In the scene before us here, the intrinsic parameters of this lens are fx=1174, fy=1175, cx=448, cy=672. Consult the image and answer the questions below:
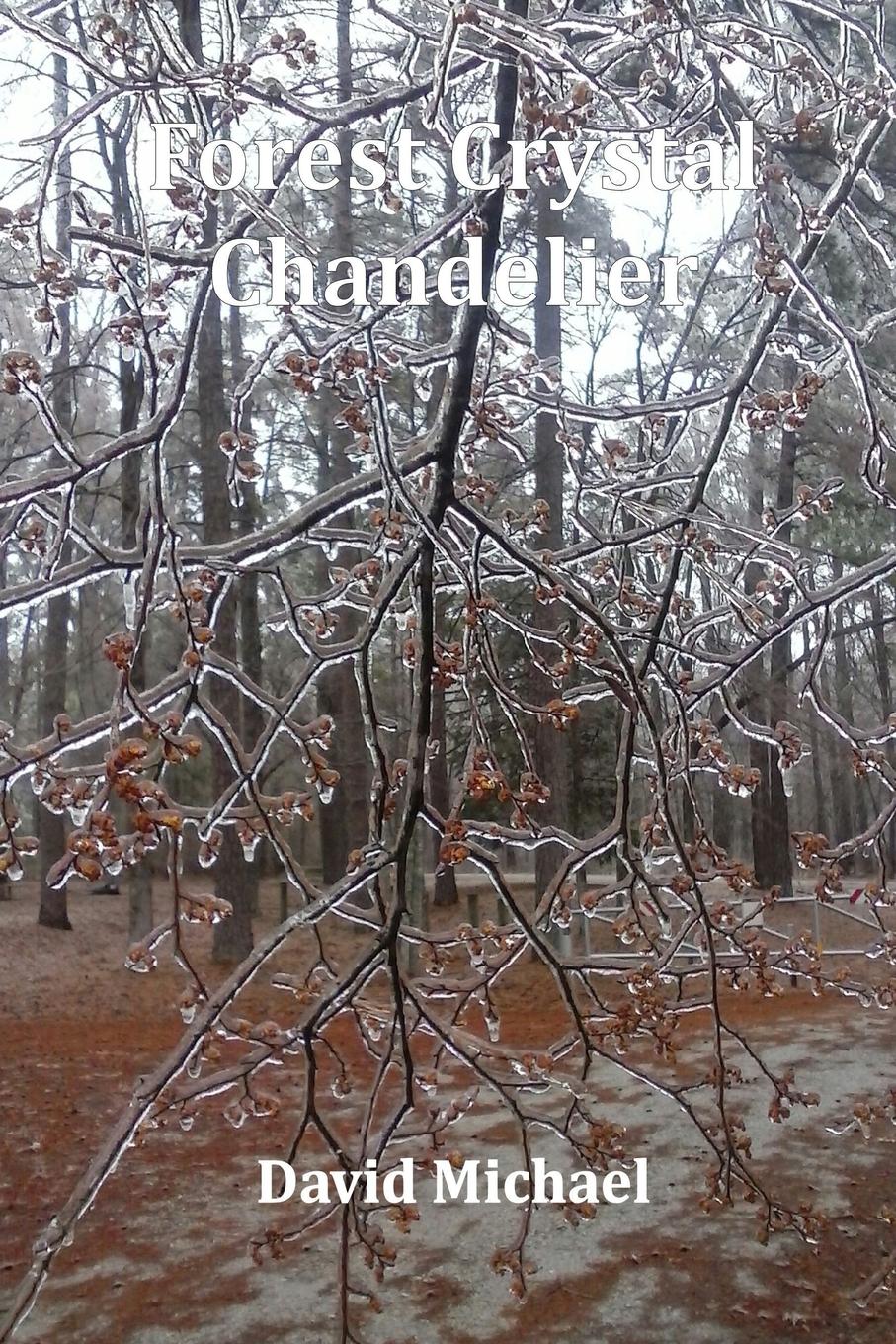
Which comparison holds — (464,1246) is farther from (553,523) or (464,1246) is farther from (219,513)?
(219,513)

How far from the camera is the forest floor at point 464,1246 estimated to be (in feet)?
13.7

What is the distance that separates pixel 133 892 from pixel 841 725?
9.45 m

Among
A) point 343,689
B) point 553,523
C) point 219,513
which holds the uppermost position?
point 219,513

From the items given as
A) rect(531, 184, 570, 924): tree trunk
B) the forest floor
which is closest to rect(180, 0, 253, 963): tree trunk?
the forest floor

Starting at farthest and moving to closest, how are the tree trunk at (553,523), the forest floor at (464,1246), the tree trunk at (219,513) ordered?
the tree trunk at (219,513), the tree trunk at (553,523), the forest floor at (464,1246)

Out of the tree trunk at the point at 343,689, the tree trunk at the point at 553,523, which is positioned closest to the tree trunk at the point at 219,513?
the tree trunk at the point at 343,689

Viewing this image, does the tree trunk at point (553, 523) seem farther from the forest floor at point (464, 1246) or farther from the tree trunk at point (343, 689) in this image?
the forest floor at point (464, 1246)

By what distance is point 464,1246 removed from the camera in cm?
487

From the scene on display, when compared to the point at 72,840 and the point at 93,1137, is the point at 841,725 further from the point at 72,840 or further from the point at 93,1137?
the point at 93,1137

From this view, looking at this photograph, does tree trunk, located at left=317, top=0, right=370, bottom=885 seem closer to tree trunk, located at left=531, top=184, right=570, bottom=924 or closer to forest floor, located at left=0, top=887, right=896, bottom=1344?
tree trunk, located at left=531, top=184, right=570, bottom=924

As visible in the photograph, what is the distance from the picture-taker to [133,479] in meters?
10.9

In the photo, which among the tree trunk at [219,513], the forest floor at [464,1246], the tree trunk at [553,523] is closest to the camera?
the forest floor at [464,1246]

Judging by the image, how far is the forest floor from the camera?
418 centimetres

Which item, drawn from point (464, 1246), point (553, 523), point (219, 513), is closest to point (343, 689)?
point (219, 513)
